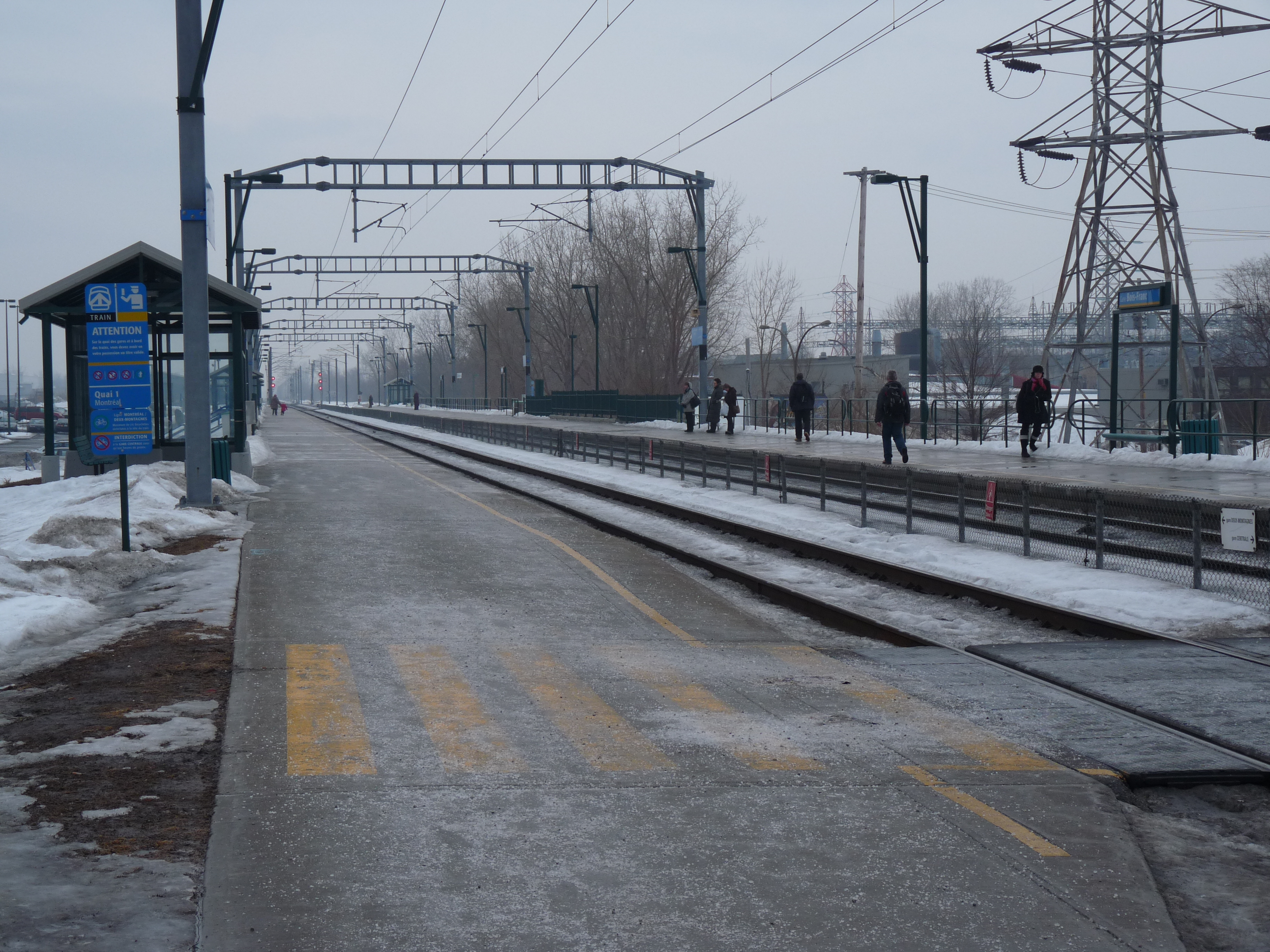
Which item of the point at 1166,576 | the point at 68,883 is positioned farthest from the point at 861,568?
the point at 68,883

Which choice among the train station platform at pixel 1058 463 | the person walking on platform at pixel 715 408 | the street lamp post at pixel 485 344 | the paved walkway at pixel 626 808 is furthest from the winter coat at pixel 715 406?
the street lamp post at pixel 485 344

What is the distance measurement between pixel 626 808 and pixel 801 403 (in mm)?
34394

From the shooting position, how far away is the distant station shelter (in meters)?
23.2

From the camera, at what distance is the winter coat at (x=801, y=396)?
128 feet

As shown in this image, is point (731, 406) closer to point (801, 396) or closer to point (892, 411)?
point (801, 396)

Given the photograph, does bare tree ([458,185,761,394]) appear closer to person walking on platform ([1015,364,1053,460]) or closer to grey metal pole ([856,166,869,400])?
grey metal pole ([856,166,869,400])

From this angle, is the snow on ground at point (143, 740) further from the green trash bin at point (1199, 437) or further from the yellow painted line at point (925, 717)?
the green trash bin at point (1199, 437)

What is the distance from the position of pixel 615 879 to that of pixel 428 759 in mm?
1801

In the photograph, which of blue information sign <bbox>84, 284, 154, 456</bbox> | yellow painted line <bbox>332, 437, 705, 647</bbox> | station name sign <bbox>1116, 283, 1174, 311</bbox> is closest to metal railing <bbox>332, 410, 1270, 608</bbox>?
yellow painted line <bbox>332, 437, 705, 647</bbox>

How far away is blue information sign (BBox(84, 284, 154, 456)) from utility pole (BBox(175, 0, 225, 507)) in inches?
140

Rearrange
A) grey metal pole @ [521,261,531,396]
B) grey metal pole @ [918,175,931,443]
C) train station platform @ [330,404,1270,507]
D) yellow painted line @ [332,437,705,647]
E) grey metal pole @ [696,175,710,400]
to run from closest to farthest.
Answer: yellow painted line @ [332,437,705,647] → train station platform @ [330,404,1270,507] → grey metal pole @ [918,175,931,443] → grey metal pole @ [696,175,710,400] → grey metal pole @ [521,261,531,396]

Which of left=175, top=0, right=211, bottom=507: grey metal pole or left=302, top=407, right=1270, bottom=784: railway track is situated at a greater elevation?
left=175, top=0, right=211, bottom=507: grey metal pole

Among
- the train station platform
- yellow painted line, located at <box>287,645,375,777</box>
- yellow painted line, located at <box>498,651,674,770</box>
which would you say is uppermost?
the train station platform

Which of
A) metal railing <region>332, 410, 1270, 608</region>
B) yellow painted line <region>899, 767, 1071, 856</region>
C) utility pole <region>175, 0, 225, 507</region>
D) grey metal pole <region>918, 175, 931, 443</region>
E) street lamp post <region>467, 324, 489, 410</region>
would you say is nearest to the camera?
yellow painted line <region>899, 767, 1071, 856</region>
